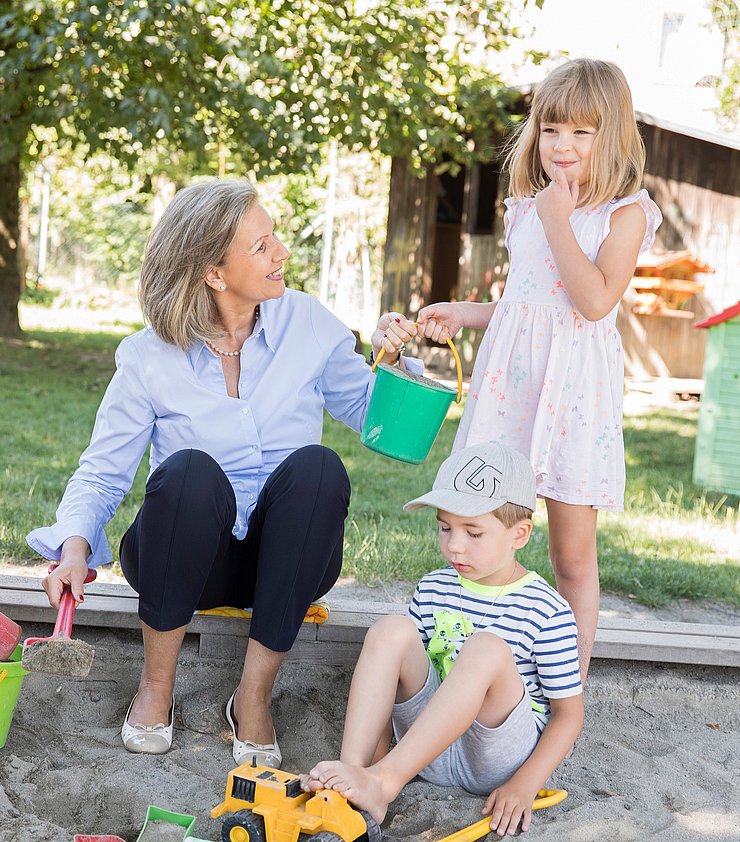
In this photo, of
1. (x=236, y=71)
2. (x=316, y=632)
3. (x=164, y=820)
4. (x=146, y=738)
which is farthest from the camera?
(x=236, y=71)

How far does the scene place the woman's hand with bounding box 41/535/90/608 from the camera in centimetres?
194

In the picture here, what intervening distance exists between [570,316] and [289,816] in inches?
48.4

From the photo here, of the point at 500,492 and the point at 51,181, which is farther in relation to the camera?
the point at 51,181

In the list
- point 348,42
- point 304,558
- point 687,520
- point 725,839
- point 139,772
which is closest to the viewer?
point 725,839

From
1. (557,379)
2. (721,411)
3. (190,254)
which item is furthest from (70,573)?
(721,411)

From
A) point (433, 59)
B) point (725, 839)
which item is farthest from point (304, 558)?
point (433, 59)

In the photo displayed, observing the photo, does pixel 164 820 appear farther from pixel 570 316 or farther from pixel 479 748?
pixel 570 316

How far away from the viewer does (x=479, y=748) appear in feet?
6.09

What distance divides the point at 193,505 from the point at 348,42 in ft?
18.5

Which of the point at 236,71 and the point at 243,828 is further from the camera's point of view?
the point at 236,71

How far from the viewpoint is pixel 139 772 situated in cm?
194

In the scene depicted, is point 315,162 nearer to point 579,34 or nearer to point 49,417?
point 49,417

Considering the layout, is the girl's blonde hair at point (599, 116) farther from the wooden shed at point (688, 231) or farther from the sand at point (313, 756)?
the wooden shed at point (688, 231)

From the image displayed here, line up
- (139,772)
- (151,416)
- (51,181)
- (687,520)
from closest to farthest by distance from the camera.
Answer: (139,772) → (151,416) → (687,520) → (51,181)
